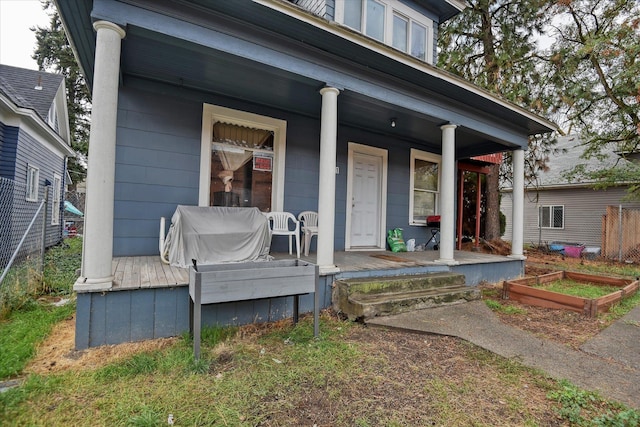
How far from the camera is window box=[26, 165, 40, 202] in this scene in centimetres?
707

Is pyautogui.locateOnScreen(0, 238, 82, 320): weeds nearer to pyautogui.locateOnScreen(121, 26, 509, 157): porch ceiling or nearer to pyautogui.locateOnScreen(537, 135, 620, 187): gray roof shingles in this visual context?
pyautogui.locateOnScreen(121, 26, 509, 157): porch ceiling

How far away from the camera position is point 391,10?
5.57m

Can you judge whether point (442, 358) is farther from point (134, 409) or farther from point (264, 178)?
point (264, 178)

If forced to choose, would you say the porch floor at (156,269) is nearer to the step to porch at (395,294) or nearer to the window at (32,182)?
the step to porch at (395,294)

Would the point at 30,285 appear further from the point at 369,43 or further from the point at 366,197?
the point at 366,197

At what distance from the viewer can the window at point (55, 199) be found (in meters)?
9.01

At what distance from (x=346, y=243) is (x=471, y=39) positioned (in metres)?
7.41

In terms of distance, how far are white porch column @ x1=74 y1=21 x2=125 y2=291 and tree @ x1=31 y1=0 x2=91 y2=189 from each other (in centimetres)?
1796

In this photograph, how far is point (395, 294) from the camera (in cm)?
371

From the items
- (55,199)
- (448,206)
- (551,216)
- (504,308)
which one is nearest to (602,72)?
(551,216)

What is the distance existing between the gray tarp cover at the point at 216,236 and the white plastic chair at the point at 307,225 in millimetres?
884

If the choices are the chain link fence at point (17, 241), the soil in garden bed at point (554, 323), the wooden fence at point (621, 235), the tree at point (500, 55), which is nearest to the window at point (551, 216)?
the wooden fence at point (621, 235)

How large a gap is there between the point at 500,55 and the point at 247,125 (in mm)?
7123

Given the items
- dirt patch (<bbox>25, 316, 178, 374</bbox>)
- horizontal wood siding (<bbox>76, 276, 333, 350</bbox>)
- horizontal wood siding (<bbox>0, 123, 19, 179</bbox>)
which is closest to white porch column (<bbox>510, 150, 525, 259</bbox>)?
horizontal wood siding (<bbox>76, 276, 333, 350</bbox>)
